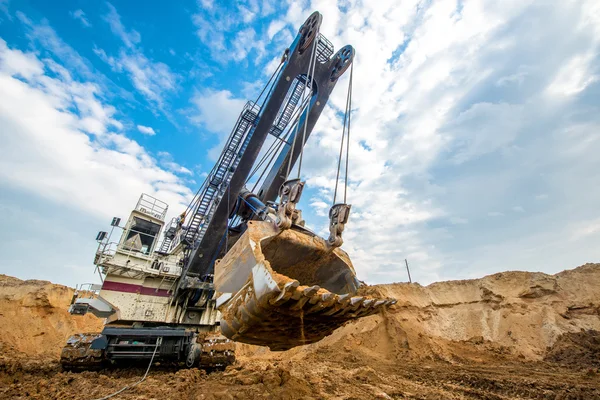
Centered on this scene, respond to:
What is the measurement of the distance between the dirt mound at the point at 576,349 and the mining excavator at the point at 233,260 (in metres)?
7.57

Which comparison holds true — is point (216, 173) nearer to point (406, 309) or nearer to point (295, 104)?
point (295, 104)

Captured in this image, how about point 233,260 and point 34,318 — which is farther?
point 34,318

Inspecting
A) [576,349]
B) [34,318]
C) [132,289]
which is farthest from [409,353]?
[34,318]

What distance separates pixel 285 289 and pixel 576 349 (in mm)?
9720

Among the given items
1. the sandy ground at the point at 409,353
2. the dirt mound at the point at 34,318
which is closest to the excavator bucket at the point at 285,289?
the sandy ground at the point at 409,353

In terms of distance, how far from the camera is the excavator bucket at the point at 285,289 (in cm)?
219

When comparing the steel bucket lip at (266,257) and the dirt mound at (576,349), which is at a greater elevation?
the steel bucket lip at (266,257)

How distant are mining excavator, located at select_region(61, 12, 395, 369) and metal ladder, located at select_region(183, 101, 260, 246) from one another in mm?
28

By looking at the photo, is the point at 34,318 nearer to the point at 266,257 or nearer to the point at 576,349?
the point at 266,257

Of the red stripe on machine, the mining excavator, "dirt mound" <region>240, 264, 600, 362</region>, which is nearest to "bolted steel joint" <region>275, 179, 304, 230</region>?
the mining excavator

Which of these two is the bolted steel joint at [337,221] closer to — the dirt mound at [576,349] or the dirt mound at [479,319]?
the dirt mound at [479,319]

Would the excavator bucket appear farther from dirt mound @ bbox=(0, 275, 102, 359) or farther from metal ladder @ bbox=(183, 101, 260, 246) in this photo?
dirt mound @ bbox=(0, 275, 102, 359)

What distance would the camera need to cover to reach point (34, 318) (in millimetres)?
11000

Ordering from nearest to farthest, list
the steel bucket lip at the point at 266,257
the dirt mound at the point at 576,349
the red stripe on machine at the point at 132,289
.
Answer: the steel bucket lip at the point at 266,257, the red stripe on machine at the point at 132,289, the dirt mound at the point at 576,349
